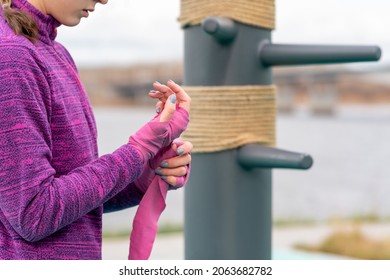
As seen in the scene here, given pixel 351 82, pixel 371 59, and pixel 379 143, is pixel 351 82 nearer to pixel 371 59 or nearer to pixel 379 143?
pixel 379 143

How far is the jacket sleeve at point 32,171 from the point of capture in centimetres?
49

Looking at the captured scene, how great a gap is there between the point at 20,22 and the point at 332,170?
126 inches

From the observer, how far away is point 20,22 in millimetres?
523

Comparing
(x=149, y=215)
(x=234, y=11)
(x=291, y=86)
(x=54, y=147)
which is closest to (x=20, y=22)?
(x=54, y=147)

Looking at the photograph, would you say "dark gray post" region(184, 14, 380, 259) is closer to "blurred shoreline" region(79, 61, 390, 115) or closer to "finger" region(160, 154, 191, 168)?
"finger" region(160, 154, 191, 168)

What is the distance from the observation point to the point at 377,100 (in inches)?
133

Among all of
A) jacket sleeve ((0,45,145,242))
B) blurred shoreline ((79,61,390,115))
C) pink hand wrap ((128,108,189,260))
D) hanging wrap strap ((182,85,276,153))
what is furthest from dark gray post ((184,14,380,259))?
blurred shoreline ((79,61,390,115))

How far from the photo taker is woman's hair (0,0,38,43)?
1.70ft

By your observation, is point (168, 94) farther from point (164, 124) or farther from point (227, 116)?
point (227, 116)

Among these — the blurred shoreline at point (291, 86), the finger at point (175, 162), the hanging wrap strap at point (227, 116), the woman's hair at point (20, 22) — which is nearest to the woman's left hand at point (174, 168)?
the finger at point (175, 162)

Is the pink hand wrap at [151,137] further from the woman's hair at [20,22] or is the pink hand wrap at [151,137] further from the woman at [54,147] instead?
the woman's hair at [20,22]

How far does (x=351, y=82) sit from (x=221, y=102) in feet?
9.76
